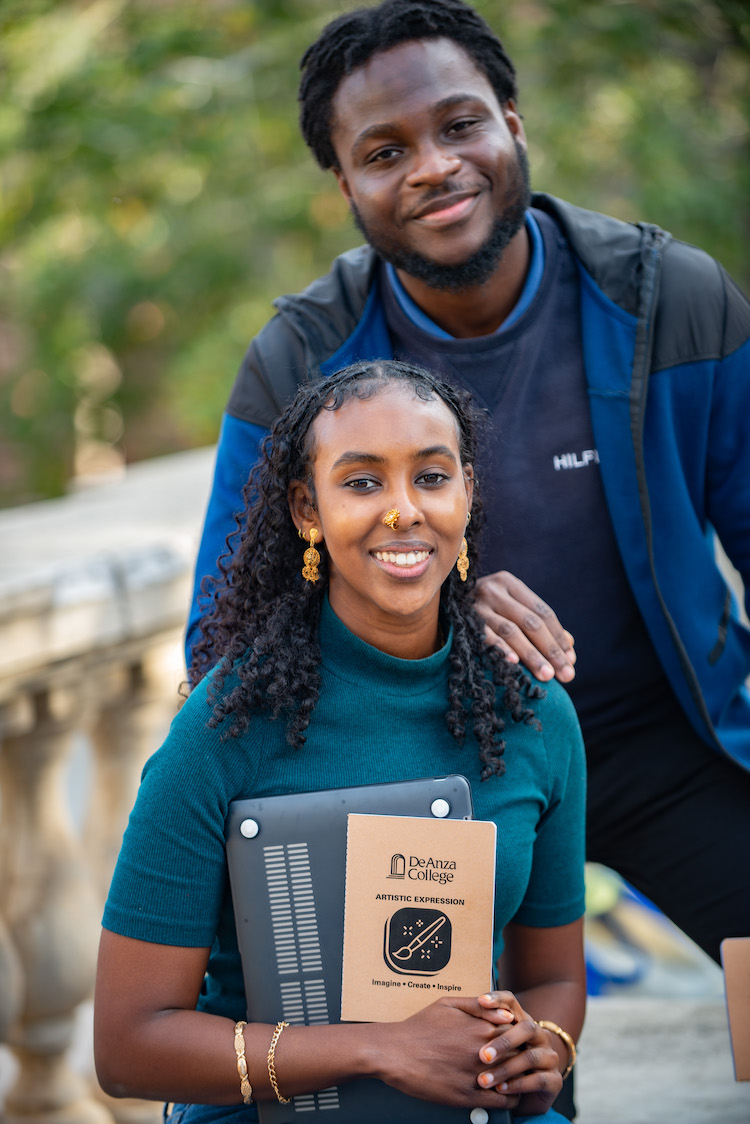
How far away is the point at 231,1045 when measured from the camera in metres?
1.65

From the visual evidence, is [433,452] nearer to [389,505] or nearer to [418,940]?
[389,505]

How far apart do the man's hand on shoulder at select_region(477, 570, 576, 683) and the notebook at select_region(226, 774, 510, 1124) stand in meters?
0.37

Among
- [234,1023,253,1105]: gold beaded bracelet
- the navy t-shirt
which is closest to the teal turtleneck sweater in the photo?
[234,1023,253,1105]: gold beaded bracelet

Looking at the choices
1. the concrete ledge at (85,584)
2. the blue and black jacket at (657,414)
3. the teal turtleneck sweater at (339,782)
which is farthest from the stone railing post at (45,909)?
the teal turtleneck sweater at (339,782)

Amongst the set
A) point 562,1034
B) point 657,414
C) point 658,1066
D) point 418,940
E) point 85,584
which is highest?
point 657,414

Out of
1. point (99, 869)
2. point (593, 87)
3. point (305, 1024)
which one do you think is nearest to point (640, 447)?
point (305, 1024)

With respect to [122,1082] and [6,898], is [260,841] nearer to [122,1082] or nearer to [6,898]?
[122,1082]

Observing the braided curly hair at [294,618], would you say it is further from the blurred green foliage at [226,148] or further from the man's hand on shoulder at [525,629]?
the blurred green foliage at [226,148]

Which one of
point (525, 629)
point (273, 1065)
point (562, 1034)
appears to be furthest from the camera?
point (525, 629)

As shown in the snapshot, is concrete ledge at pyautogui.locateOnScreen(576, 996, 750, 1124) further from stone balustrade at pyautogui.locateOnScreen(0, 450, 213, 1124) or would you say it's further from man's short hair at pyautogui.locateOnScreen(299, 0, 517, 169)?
man's short hair at pyautogui.locateOnScreen(299, 0, 517, 169)

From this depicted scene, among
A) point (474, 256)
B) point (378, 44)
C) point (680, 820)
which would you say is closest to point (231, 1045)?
point (680, 820)

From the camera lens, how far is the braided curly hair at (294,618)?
5.88 ft

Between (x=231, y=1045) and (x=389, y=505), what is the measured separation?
0.80 m

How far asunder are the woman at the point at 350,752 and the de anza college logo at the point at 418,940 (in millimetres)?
61
